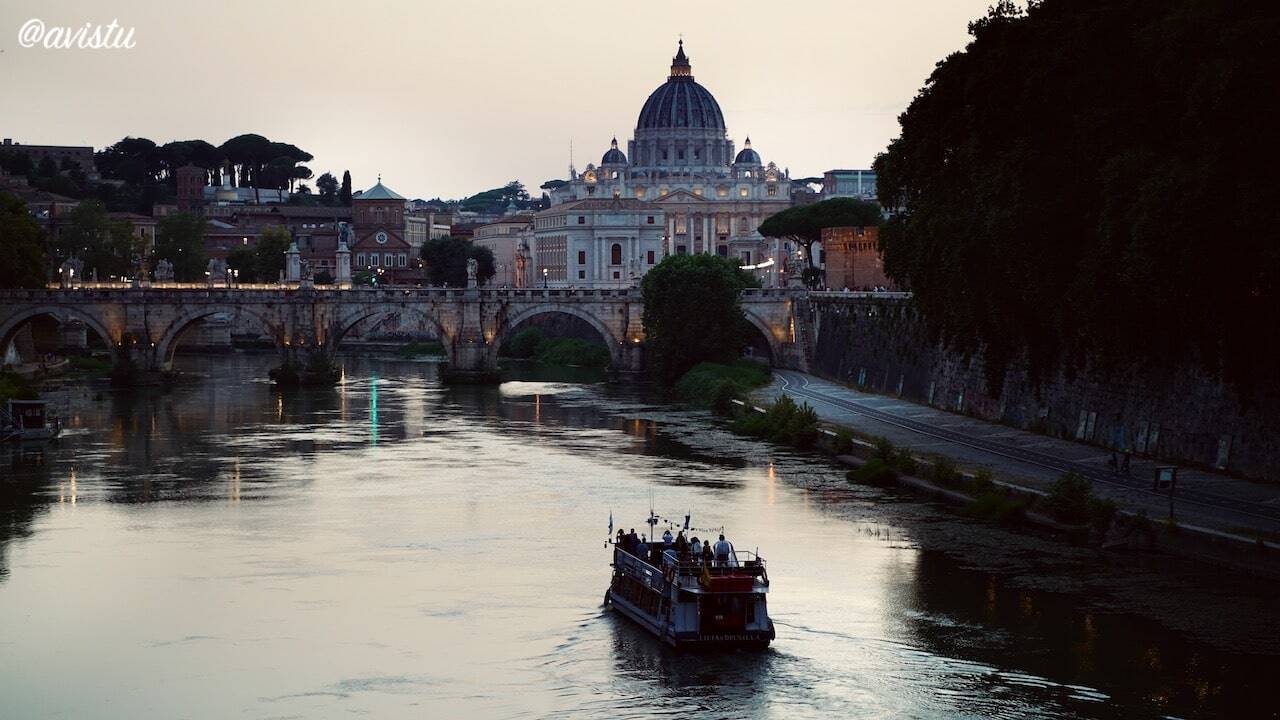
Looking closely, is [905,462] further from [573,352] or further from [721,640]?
[573,352]

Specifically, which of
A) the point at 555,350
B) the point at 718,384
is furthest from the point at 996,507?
the point at 555,350

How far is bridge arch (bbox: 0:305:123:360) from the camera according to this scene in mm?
89562

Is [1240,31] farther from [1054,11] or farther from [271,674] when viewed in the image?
[271,674]

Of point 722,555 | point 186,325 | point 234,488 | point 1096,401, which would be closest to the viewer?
point 722,555

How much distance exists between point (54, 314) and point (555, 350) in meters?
33.2

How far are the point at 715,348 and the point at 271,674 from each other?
2212 inches

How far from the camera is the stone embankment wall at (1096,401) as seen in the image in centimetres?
4175

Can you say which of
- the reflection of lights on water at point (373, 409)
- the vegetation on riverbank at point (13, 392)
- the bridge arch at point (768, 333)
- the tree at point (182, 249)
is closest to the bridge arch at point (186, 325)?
the reflection of lights on water at point (373, 409)

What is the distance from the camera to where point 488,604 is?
113 feet

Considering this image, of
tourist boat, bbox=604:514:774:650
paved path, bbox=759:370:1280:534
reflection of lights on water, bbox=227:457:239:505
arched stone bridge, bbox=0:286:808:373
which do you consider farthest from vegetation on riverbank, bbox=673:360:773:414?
tourist boat, bbox=604:514:774:650

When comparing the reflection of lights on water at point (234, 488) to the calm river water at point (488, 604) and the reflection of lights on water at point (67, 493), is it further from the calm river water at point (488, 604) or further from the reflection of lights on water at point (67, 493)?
the reflection of lights on water at point (67, 493)

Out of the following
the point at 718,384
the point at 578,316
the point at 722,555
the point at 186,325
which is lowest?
the point at 722,555

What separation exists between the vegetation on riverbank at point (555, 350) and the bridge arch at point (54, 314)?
90.7ft

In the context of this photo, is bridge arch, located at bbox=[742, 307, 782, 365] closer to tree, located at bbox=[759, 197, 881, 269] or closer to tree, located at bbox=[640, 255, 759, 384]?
tree, located at bbox=[640, 255, 759, 384]
